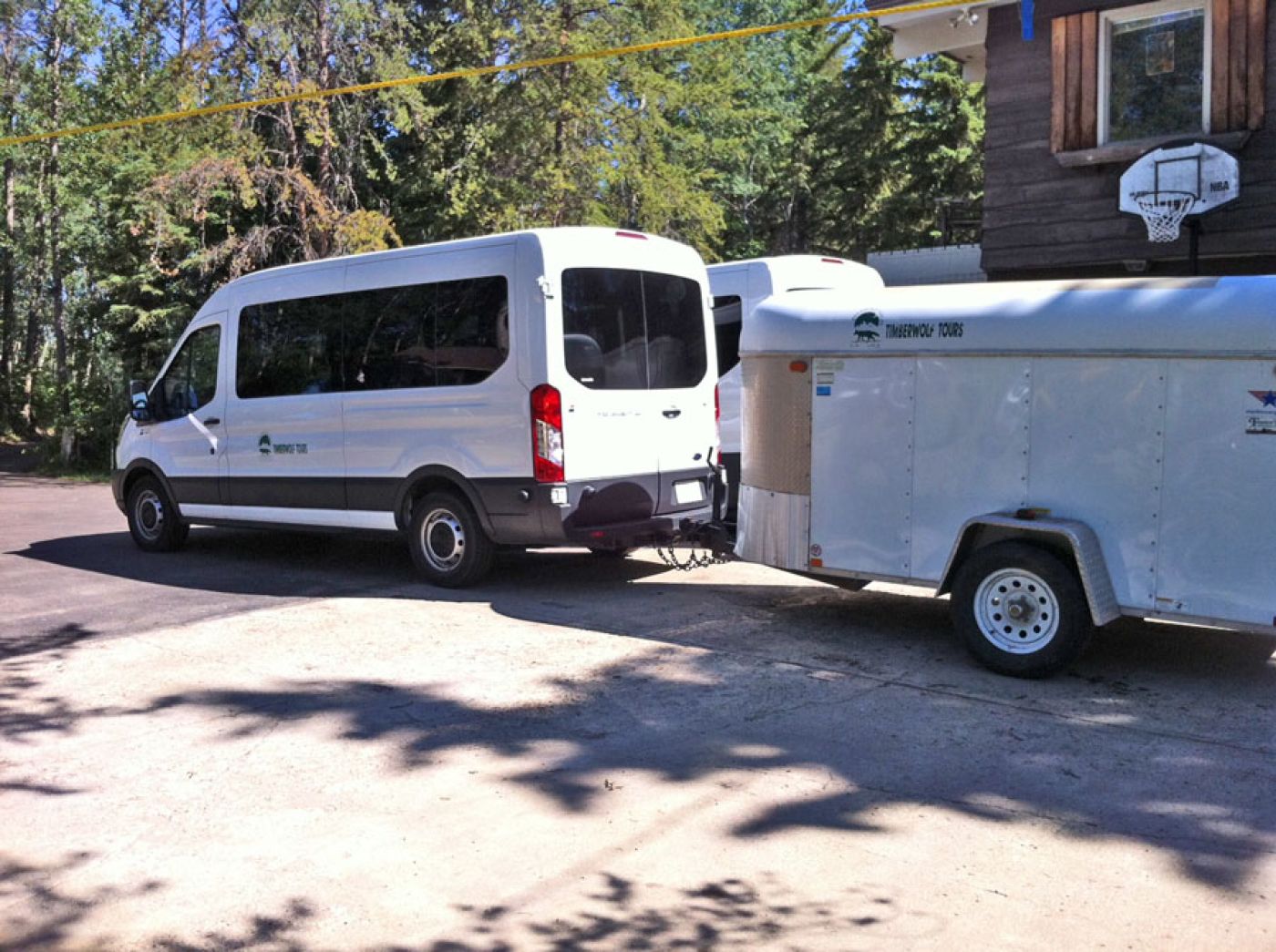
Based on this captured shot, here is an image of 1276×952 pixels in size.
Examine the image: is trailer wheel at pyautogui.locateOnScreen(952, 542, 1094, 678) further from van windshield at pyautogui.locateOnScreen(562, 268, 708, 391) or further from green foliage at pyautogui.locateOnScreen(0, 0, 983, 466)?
green foliage at pyautogui.locateOnScreen(0, 0, 983, 466)

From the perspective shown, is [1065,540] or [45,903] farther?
[1065,540]

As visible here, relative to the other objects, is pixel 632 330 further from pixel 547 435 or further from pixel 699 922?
pixel 699 922

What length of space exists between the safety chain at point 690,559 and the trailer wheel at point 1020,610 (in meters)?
2.96

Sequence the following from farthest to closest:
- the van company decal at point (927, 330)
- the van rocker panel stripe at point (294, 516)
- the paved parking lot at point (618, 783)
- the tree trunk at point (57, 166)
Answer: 1. the tree trunk at point (57, 166)
2. the van rocker panel stripe at point (294, 516)
3. the van company decal at point (927, 330)
4. the paved parking lot at point (618, 783)

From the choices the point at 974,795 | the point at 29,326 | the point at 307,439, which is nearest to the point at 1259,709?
the point at 974,795

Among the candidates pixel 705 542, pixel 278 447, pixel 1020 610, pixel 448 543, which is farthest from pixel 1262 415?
pixel 278 447

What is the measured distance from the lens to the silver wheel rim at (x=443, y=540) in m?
8.95

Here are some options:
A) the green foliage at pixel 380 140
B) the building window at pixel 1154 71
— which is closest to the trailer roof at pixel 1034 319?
the building window at pixel 1154 71

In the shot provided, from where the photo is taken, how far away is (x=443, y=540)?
9070 mm

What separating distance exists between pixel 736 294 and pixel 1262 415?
6.76 meters

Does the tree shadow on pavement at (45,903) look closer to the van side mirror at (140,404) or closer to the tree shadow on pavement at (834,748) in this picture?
the tree shadow on pavement at (834,748)

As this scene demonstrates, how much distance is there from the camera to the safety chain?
30.8 ft

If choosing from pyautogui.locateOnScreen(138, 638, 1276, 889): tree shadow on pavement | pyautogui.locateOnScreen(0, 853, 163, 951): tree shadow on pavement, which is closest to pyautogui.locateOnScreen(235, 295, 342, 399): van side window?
pyautogui.locateOnScreen(138, 638, 1276, 889): tree shadow on pavement

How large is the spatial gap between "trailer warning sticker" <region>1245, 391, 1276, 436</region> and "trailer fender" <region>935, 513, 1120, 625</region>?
3.14 ft
